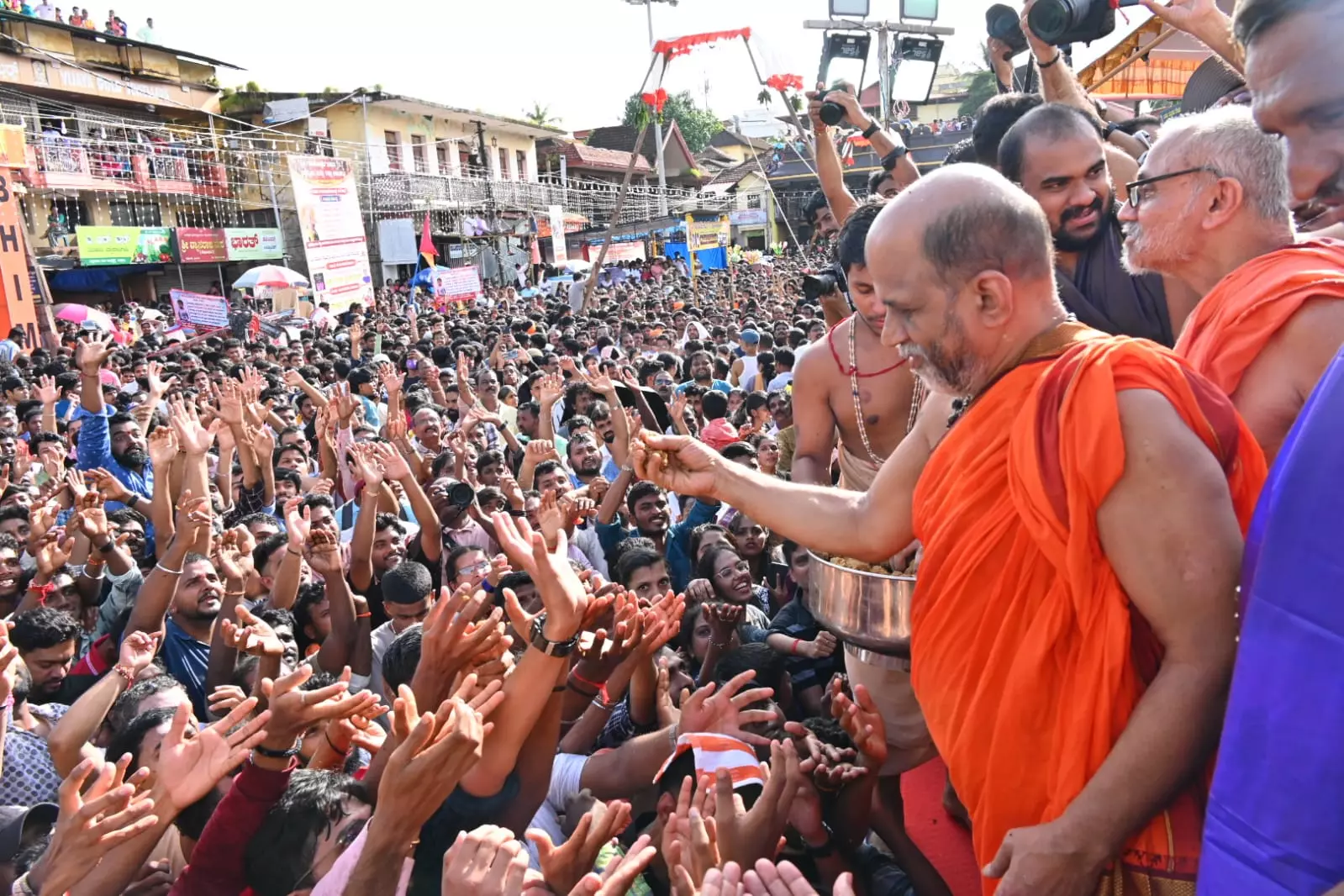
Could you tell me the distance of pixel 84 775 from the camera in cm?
201

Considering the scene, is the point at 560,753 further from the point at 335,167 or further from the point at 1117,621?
the point at 335,167

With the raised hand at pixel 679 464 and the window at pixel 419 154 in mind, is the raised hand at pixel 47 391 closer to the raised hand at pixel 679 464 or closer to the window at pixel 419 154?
the raised hand at pixel 679 464

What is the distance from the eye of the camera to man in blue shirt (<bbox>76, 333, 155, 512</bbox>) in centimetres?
690

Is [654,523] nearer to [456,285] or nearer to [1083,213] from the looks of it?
[1083,213]

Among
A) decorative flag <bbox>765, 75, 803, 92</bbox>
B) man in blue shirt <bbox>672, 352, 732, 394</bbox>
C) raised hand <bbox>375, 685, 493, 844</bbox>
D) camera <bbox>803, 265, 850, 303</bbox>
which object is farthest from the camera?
decorative flag <bbox>765, 75, 803, 92</bbox>

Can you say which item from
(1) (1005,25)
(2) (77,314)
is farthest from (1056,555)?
(2) (77,314)

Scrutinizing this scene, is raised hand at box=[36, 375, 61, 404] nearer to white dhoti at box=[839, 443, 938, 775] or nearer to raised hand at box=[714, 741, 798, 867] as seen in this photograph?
white dhoti at box=[839, 443, 938, 775]

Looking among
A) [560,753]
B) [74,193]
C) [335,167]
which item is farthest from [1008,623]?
[74,193]

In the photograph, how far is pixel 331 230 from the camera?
656 inches

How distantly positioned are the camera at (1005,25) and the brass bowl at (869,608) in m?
2.67

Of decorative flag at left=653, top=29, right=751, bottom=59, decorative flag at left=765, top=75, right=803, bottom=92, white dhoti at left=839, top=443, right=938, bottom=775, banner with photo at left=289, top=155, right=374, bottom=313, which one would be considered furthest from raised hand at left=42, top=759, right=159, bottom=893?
banner with photo at left=289, top=155, right=374, bottom=313

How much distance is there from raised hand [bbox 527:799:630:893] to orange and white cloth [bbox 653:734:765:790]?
1.68 feet

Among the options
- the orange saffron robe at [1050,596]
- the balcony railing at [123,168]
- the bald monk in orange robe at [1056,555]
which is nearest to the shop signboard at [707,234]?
the balcony railing at [123,168]

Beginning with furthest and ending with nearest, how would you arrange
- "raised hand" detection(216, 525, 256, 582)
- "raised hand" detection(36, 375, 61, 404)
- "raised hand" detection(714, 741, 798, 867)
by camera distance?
"raised hand" detection(36, 375, 61, 404)
"raised hand" detection(216, 525, 256, 582)
"raised hand" detection(714, 741, 798, 867)
